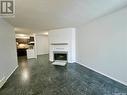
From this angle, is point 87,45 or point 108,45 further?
point 87,45

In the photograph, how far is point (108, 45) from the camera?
3.43 metres

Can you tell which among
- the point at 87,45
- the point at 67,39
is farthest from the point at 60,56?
the point at 87,45

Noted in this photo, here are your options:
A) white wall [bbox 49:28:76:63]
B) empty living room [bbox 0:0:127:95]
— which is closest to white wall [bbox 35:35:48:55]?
white wall [bbox 49:28:76:63]

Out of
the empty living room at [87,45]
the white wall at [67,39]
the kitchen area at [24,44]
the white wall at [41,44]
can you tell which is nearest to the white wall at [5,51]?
the empty living room at [87,45]

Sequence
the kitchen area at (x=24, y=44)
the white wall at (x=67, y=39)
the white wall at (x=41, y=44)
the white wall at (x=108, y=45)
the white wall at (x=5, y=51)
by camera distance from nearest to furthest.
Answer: the white wall at (x=108, y=45) < the white wall at (x=5, y=51) < the white wall at (x=67, y=39) < the kitchen area at (x=24, y=44) < the white wall at (x=41, y=44)

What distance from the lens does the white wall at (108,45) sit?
288 centimetres

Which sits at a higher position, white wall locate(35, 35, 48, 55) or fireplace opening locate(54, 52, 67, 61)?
white wall locate(35, 35, 48, 55)

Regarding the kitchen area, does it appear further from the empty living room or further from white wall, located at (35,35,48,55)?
the empty living room

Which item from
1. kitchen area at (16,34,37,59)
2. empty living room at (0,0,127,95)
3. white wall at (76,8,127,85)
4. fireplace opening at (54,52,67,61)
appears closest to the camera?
empty living room at (0,0,127,95)

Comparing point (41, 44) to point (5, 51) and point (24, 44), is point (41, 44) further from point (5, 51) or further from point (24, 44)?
point (5, 51)

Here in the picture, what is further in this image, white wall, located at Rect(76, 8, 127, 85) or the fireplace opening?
the fireplace opening

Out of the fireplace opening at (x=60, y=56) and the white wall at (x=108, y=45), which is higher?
the white wall at (x=108, y=45)

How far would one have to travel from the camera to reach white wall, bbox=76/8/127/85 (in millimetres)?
2878

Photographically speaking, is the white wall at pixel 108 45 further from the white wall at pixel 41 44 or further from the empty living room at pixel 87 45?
the white wall at pixel 41 44
